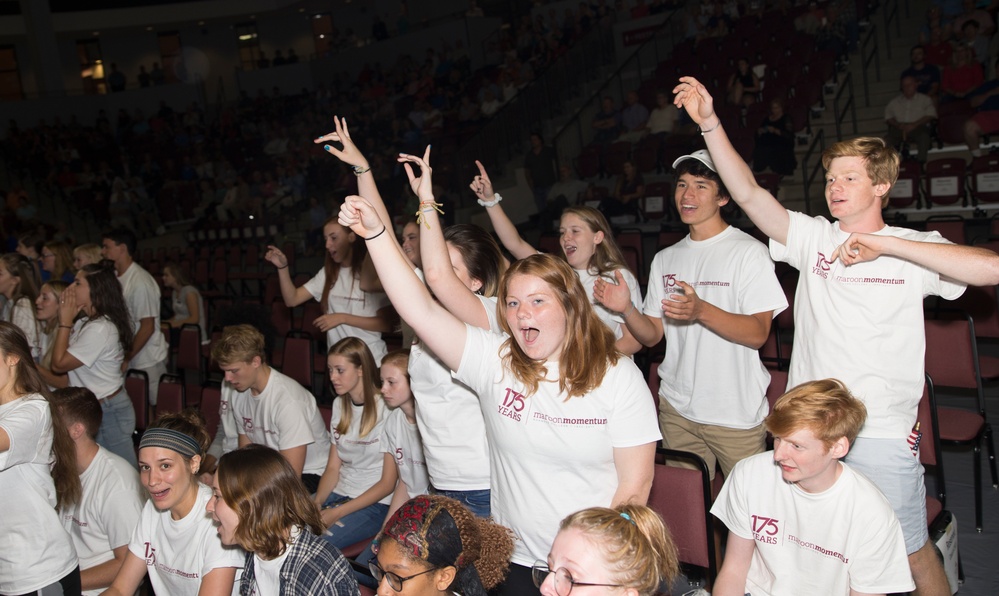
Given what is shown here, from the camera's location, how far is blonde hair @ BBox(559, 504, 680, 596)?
5.63ft

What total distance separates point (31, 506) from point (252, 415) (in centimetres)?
139

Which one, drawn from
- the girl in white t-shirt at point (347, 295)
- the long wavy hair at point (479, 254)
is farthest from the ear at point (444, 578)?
the girl in white t-shirt at point (347, 295)

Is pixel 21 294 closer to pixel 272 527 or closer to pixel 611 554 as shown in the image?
pixel 272 527

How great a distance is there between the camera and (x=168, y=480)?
274 cm

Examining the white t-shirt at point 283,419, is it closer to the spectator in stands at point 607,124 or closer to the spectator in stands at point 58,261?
the spectator in stands at point 58,261

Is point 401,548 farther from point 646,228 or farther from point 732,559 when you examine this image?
point 646,228

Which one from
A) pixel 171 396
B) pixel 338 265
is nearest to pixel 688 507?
pixel 338 265

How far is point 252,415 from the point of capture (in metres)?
4.04

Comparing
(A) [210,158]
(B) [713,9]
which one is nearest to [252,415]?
(B) [713,9]

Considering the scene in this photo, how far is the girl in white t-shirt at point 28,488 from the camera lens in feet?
8.71

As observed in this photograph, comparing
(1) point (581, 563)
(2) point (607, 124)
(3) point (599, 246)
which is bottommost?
(1) point (581, 563)

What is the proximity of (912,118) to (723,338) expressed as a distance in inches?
283

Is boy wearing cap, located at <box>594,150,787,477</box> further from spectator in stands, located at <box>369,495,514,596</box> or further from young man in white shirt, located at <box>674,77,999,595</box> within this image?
spectator in stands, located at <box>369,495,514,596</box>

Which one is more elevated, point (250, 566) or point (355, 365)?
point (355, 365)
